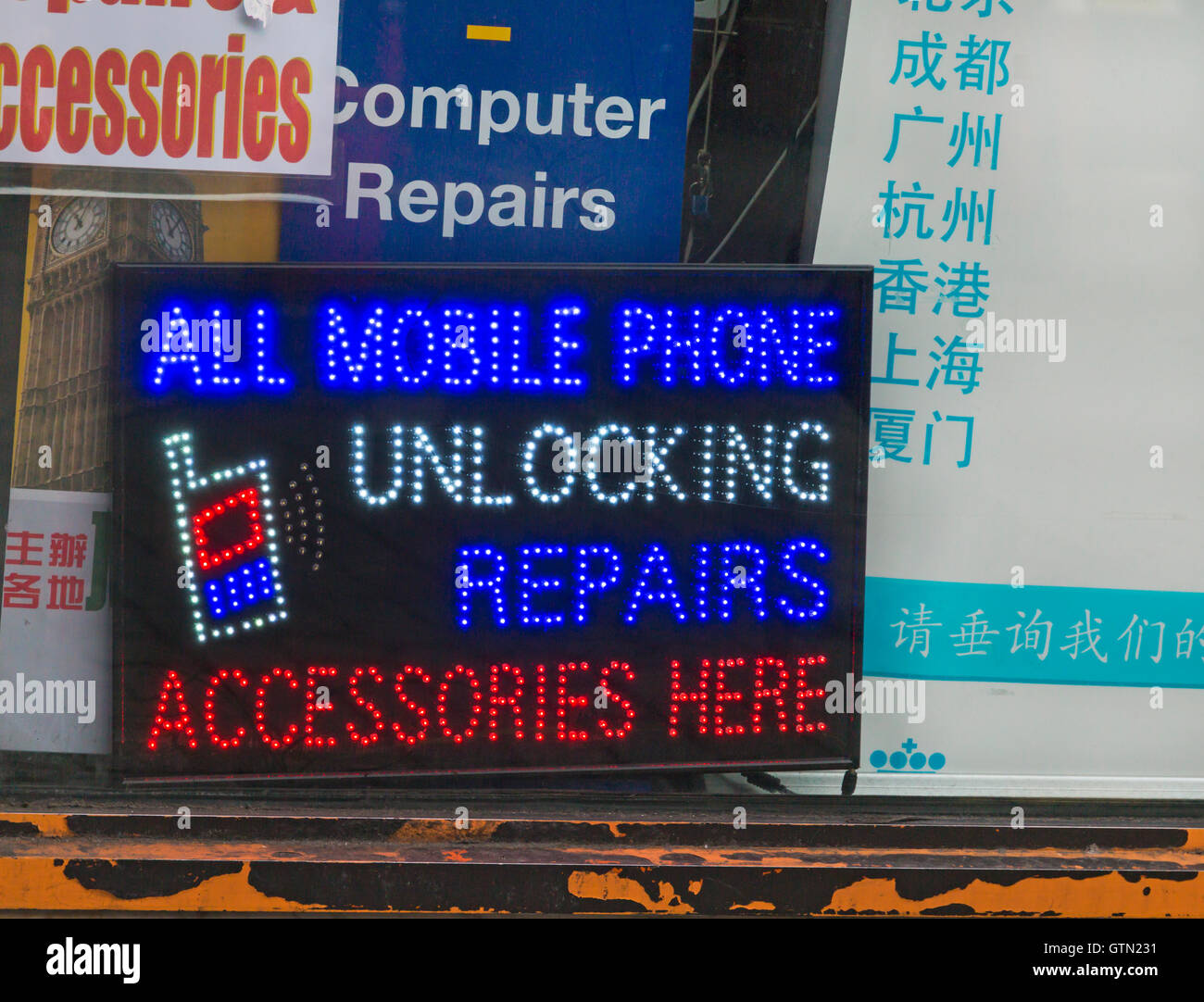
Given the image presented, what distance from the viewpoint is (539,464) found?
2.66 meters

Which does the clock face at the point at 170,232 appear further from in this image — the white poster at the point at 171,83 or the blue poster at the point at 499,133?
the blue poster at the point at 499,133

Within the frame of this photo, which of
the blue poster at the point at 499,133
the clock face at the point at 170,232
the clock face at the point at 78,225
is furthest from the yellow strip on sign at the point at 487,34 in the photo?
the clock face at the point at 78,225

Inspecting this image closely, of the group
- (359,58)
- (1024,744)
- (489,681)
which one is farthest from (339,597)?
(1024,744)

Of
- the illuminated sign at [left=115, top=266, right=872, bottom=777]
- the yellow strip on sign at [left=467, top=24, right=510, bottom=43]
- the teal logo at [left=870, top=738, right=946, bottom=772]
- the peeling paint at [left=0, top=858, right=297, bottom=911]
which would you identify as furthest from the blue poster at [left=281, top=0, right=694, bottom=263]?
the peeling paint at [left=0, top=858, right=297, bottom=911]

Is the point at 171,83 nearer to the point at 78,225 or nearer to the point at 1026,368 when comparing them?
the point at 78,225

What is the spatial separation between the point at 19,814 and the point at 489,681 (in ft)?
4.06

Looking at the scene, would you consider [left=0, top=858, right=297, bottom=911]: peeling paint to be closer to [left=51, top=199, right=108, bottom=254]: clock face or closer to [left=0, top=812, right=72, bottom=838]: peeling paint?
[left=0, top=812, right=72, bottom=838]: peeling paint

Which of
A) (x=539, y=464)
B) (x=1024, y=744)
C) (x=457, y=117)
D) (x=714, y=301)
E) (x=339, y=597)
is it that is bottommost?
(x=1024, y=744)

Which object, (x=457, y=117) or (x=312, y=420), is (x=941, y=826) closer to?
(x=312, y=420)

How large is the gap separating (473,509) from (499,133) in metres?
0.99

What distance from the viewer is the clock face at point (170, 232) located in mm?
2816

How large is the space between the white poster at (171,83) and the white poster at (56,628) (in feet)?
3.00

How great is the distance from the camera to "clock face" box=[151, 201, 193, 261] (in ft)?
9.24

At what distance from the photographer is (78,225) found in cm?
280
